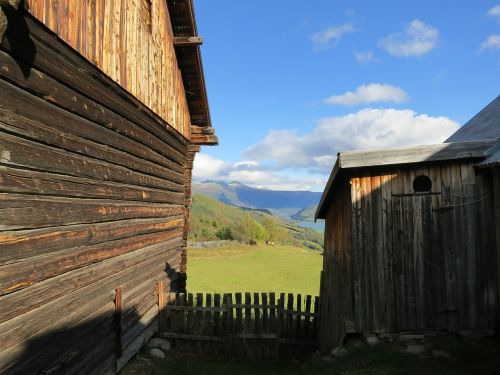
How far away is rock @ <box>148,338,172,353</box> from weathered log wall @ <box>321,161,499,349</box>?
4892mm

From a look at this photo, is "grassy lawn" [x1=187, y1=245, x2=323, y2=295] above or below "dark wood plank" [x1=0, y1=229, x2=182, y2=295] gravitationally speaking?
below

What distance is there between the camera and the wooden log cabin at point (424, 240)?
683 cm

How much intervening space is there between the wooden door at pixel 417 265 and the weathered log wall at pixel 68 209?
196 inches

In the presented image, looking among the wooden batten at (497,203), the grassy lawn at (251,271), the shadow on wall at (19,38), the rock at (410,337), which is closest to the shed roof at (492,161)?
the wooden batten at (497,203)

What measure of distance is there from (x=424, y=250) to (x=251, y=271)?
23.8 metres

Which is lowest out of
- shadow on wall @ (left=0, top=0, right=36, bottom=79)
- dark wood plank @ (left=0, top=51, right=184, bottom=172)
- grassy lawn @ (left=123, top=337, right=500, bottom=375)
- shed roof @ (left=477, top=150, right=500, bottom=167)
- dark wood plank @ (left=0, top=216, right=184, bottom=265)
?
grassy lawn @ (left=123, top=337, right=500, bottom=375)

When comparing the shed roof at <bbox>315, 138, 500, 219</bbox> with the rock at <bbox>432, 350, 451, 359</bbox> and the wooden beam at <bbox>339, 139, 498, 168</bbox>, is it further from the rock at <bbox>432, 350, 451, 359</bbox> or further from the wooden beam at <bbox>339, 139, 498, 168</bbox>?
the rock at <bbox>432, 350, 451, 359</bbox>

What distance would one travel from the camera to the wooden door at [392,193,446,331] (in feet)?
22.5

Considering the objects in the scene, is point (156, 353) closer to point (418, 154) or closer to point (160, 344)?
point (160, 344)

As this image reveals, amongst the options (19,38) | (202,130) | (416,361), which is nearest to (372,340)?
(416,361)

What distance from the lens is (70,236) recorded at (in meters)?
5.16

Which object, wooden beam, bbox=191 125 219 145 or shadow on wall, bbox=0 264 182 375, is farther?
wooden beam, bbox=191 125 219 145

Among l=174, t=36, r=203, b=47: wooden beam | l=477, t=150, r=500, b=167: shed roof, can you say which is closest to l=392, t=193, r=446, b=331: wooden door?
l=477, t=150, r=500, b=167: shed roof

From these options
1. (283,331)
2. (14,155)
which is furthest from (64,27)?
(283,331)
